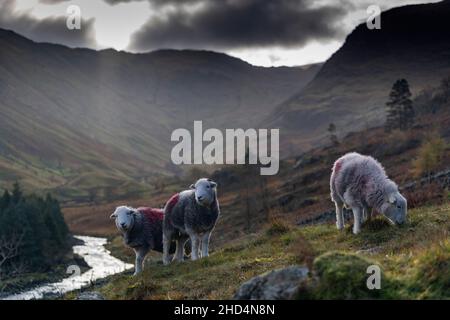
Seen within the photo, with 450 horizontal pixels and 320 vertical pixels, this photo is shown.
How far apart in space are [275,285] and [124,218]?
42.3 ft

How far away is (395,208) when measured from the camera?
17547 millimetres

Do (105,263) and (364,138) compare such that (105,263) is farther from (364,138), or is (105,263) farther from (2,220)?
(364,138)

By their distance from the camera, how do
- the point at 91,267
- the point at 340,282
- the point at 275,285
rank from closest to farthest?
the point at 340,282 < the point at 275,285 < the point at 91,267

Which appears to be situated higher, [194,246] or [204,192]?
[204,192]

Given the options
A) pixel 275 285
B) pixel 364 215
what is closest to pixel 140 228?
pixel 364 215

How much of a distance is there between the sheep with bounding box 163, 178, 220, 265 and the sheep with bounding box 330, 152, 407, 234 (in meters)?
5.10

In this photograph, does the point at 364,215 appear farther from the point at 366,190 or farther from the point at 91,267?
the point at 91,267

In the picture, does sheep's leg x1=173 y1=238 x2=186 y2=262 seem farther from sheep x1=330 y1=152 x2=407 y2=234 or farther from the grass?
sheep x1=330 y1=152 x2=407 y2=234

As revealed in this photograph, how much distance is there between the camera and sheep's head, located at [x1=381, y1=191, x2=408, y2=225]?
685 inches

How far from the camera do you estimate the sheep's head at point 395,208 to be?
17406 millimetres

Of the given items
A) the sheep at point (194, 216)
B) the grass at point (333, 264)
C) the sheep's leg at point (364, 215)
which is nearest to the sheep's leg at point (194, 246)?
the sheep at point (194, 216)

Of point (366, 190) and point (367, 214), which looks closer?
point (366, 190)
